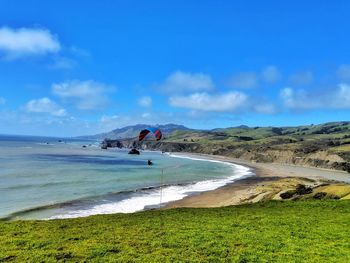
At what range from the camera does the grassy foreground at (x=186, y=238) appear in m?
14.4

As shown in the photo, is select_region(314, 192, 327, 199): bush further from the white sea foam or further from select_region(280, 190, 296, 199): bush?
the white sea foam

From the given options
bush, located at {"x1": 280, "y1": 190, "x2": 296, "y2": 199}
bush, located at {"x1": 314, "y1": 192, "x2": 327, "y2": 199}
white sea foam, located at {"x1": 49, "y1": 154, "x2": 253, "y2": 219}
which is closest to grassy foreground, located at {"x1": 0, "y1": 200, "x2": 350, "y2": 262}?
bush, located at {"x1": 314, "y1": 192, "x2": 327, "y2": 199}

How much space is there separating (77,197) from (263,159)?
357ft

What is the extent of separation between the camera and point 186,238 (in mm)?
17078

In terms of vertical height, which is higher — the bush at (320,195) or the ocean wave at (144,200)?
the bush at (320,195)

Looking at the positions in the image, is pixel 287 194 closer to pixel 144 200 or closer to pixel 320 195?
pixel 320 195

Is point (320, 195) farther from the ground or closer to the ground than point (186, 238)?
closer to the ground

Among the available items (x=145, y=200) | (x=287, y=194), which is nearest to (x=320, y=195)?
(x=287, y=194)

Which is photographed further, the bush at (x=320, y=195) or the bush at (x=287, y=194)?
the bush at (x=287, y=194)

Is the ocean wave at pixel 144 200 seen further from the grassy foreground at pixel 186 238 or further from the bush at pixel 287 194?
the bush at pixel 287 194

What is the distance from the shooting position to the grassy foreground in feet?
47.3

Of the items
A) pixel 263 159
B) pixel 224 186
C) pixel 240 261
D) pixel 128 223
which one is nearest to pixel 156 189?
pixel 224 186

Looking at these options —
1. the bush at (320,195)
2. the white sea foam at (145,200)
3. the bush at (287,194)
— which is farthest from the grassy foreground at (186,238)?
the white sea foam at (145,200)

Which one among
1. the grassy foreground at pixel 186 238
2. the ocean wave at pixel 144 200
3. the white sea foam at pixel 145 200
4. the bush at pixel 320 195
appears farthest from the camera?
the white sea foam at pixel 145 200
